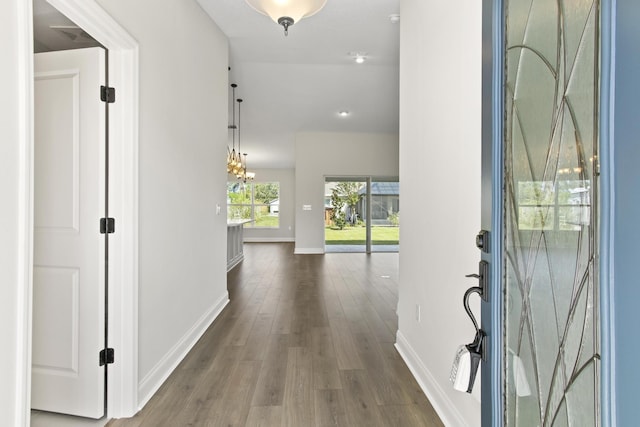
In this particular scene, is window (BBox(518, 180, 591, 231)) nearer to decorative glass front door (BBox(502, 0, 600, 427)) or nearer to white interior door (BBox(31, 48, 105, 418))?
decorative glass front door (BBox(502, 0, 600, 427))

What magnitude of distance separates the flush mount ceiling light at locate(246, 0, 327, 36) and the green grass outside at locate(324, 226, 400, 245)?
22.5ft

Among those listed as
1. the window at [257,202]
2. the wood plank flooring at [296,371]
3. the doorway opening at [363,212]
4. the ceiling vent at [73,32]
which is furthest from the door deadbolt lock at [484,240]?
the window at [257,202]

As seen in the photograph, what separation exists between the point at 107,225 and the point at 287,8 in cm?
161

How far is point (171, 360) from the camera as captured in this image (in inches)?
95.3

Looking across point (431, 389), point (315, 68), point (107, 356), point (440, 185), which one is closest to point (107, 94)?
point (107, 356)

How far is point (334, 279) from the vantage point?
550 centimetres

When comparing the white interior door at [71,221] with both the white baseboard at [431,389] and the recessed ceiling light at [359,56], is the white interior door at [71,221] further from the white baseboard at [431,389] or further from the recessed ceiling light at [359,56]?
the recessed ceiling light at [359,56]

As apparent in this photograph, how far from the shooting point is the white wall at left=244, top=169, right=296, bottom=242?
481 inches

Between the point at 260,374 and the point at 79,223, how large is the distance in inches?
58.6

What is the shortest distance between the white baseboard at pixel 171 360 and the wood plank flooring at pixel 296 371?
0.05 metres

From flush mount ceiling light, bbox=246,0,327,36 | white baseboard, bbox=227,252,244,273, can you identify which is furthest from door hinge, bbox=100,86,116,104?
white baseboard, bbox=227,252,244,273
